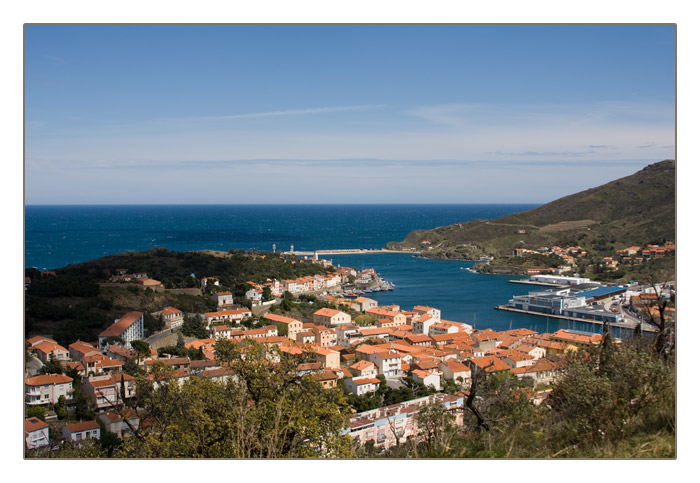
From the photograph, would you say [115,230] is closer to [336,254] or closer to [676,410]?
[336,254]

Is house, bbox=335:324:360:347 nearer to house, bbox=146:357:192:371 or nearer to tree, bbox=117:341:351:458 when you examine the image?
house, bbox=146:357:192:371

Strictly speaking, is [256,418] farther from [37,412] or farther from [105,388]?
[105,388]

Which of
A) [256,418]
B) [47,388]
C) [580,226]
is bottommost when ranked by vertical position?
[47,388]

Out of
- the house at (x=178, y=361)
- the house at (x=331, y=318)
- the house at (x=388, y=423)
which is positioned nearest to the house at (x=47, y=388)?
the house at (x=178, y=361)

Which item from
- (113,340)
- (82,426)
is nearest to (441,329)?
(113,340)

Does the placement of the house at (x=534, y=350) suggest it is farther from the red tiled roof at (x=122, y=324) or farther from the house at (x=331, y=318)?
the red tiled roof at (x=122, y=324)
